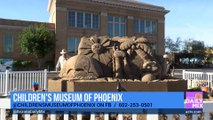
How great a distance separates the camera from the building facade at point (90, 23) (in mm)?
40000

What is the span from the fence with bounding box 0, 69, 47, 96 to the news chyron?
8870 millimetres

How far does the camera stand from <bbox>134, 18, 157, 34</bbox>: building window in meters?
50.2

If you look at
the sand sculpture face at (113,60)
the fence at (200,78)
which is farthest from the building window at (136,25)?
the sand sculpture face at (113,60)

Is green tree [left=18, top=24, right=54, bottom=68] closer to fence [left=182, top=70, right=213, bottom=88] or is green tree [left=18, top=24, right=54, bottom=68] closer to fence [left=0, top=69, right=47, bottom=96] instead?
fence [left=182, top=70, right=213, bottom=88]

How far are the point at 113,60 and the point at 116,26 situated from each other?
40.9m

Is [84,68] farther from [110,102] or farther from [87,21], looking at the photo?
[87,21]

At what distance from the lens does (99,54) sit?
787 cm

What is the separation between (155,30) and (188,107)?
49.7 meters

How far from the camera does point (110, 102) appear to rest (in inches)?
128

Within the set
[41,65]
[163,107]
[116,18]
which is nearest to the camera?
[163,107]

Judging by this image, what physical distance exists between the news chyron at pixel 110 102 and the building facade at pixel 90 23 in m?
37.3

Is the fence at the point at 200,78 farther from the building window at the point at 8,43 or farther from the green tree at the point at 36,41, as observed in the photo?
the building window at the point at 8,43

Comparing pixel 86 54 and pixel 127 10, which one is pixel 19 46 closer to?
pixel 127 10

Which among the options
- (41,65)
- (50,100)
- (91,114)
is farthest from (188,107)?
(41,65)
